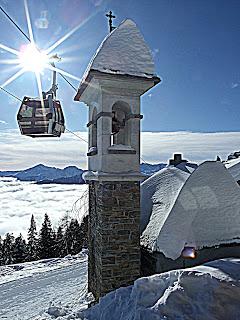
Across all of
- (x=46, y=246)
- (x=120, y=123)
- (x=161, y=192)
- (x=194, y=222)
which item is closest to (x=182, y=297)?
(x=194, y=222)

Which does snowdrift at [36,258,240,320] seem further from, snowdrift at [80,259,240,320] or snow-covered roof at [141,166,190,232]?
snow-covered roof at [141,166,190,232]

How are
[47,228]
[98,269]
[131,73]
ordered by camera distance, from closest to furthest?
[131,73], [98,269], [47,228]

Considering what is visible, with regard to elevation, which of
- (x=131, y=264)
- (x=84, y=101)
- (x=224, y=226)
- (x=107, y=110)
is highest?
(x=84, y=101)

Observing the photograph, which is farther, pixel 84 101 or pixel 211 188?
pixel 84 101

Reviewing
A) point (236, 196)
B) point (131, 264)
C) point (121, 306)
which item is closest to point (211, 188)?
point (236, 196)

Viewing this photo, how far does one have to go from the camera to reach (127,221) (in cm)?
608

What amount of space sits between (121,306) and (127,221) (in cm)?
244

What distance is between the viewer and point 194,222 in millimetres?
6191

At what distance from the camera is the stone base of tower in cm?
597

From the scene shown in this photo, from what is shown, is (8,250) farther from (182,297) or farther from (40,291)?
(182,297)

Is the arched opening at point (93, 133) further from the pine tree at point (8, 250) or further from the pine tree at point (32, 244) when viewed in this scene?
the pine tree at point (8, 250)

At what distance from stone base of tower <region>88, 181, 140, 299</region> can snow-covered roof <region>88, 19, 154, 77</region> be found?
2.32m

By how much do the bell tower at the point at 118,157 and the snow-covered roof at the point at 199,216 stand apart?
60 centimetres

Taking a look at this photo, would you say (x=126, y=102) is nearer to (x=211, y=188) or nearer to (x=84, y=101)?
(x=84, y=101)
